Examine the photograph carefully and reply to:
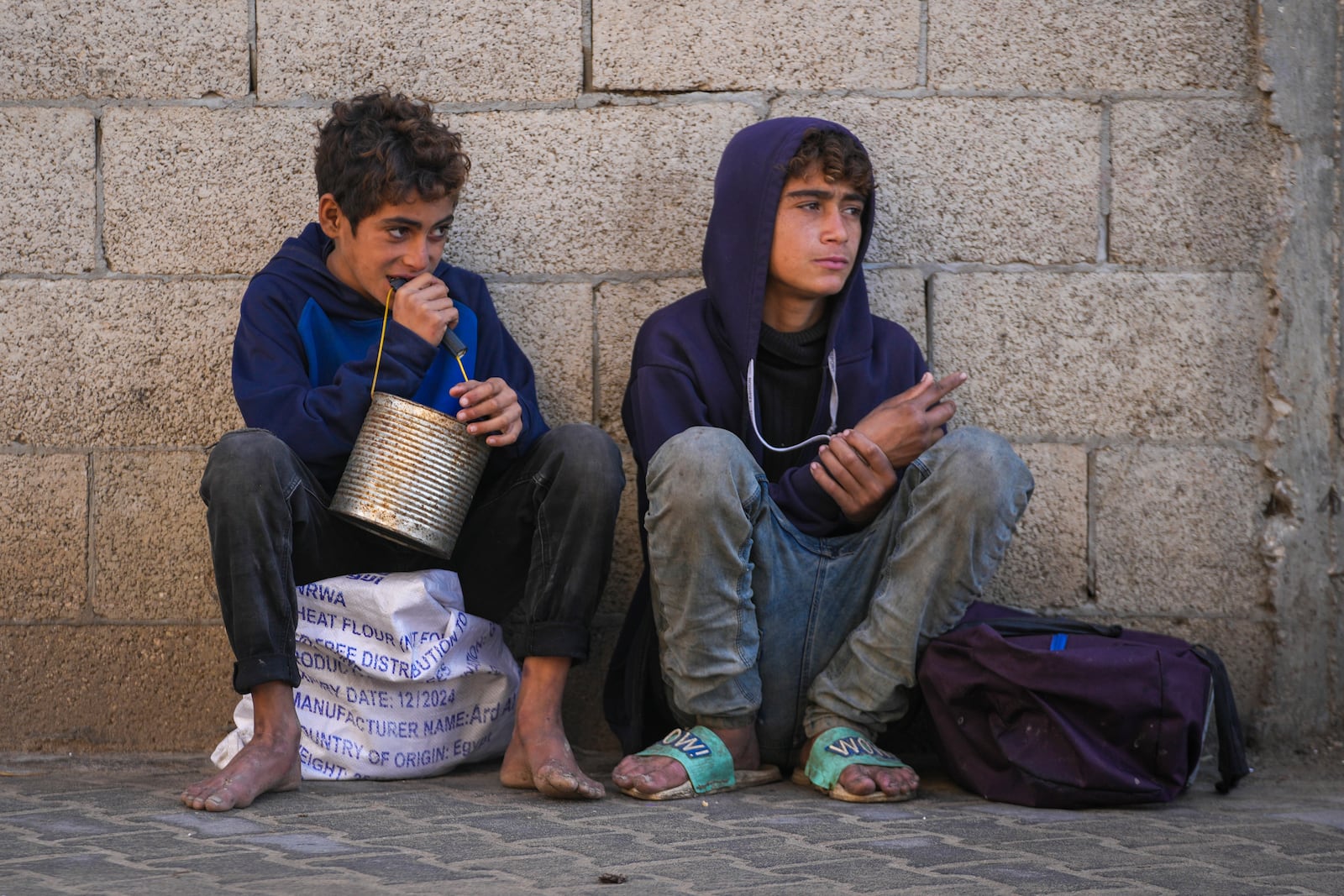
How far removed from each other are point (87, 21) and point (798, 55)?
1853 millimetres

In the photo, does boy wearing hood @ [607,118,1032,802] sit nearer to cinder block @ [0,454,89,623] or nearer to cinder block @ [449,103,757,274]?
cinder block @ [449,103,757,274]

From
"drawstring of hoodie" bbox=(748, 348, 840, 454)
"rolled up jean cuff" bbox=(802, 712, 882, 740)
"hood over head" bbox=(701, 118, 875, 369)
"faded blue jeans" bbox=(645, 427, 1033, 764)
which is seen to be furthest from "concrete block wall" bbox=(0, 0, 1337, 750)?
"rolled up jean cuff" bbox=(802, 712, 882, 740)

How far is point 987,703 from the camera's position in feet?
9.52

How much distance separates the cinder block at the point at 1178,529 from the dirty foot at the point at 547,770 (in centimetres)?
151

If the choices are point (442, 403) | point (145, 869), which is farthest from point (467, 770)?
point (145, 869)

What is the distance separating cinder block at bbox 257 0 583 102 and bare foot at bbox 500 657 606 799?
152 cm

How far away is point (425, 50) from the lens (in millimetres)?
3564

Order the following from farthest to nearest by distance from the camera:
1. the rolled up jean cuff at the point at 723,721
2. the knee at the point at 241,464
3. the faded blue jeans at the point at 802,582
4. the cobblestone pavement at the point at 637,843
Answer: the rolled up jean cuff at the point at 723,721 → the faded blue jeans at the point at 802,582 → the knee at the point at 241,464 → the cobblestone pavement at the point at 637,843

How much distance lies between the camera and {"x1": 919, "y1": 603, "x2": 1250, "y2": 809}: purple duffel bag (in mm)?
2795

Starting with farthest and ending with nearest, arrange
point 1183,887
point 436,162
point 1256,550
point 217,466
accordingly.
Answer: point 1256,550, point 436,162, point 217,466, point 1183,887

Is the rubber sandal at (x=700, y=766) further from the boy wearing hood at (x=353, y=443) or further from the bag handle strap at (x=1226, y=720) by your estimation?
the bag handle strap at (x=1226, y=720)

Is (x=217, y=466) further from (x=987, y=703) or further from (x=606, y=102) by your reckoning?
(x=987, y=703)

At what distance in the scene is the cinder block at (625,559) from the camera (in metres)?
3.59

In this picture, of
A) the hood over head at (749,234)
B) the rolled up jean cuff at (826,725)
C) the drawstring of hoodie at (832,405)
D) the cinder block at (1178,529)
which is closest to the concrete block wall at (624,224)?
the cinder block at (1178,529)
